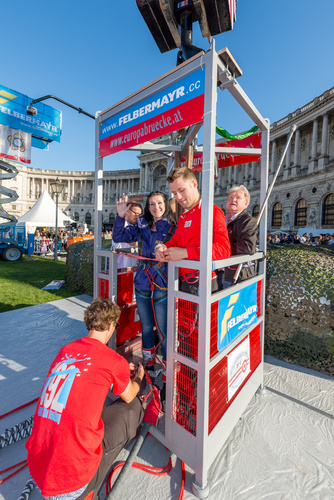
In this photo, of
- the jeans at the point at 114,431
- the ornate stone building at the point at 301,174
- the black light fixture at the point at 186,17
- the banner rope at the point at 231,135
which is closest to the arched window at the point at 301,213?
the ornate stone building at the point at 301,174

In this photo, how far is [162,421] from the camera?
245 centimetres

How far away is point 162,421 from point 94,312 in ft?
4.70

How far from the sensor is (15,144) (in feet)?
28.2

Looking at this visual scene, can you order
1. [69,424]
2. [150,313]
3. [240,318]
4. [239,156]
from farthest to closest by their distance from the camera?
1. [239,156]
2. [150,313]
3. [240,318]
4. [69,424]

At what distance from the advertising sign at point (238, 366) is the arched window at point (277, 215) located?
106 ft

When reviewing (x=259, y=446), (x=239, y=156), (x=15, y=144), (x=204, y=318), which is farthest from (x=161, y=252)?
(x=15, y=144)

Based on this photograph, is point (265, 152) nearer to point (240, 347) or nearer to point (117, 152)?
point (117, 152)

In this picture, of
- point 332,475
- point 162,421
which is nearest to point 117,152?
point 162,421

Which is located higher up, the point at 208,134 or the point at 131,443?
the point at 208,134

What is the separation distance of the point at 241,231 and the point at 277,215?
32.6m

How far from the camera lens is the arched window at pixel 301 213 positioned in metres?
28.1

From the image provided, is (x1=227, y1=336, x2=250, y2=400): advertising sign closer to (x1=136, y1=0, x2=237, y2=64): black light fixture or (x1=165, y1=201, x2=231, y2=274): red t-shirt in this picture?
(x1=165, y1=201, x2=231, y2=274): red t-shirt

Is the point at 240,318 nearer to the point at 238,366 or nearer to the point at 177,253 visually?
the point at 238,366

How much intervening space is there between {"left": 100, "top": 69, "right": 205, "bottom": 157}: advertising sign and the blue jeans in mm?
1610
